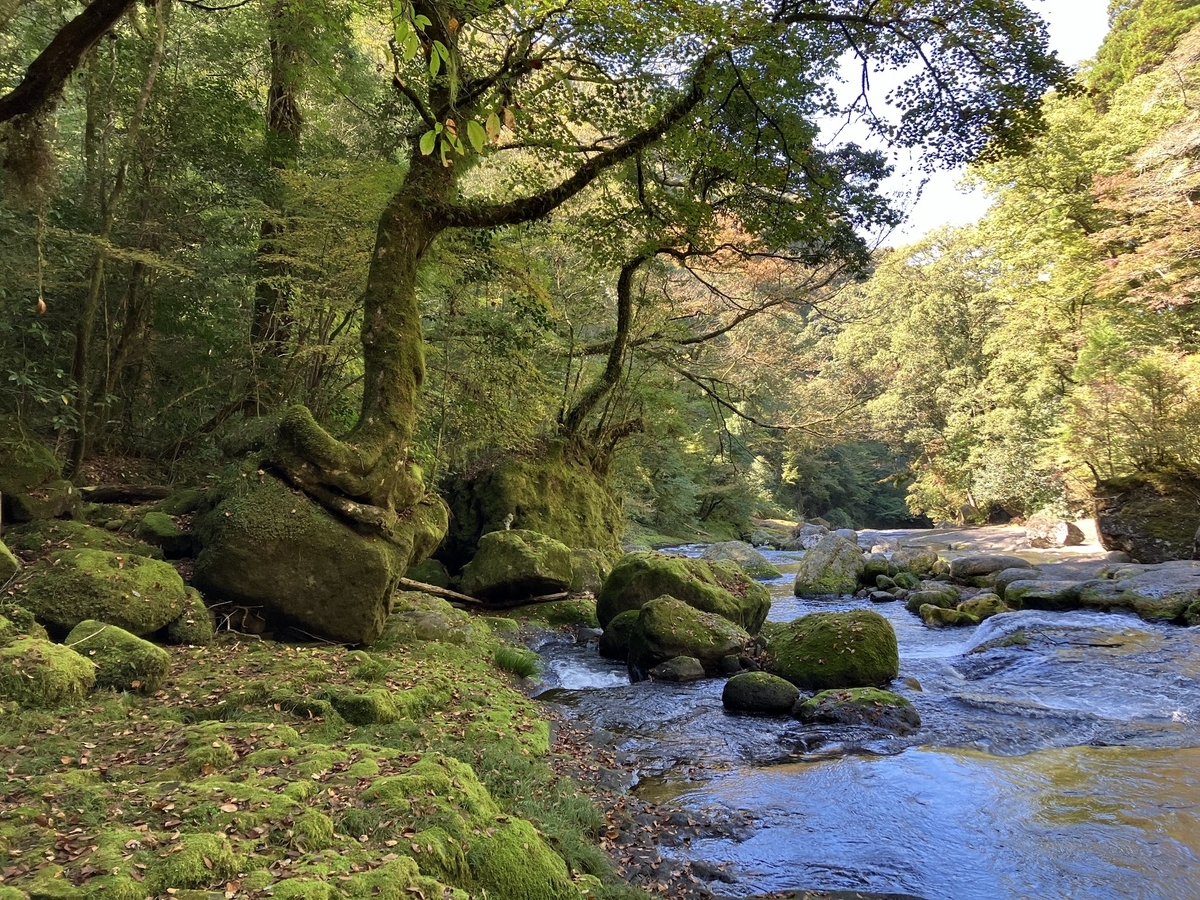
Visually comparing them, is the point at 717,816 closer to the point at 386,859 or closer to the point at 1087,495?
the point at 386,859

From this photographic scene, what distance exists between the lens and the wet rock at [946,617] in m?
12.7

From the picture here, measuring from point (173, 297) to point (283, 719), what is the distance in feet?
26.2

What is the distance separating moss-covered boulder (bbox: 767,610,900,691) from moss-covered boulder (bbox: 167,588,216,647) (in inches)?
262

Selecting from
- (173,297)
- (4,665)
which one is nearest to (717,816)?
(4,665)

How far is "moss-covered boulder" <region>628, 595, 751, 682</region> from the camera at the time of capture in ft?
29.7

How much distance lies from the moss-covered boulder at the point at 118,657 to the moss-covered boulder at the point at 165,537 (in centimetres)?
271

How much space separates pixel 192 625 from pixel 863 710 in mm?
6760

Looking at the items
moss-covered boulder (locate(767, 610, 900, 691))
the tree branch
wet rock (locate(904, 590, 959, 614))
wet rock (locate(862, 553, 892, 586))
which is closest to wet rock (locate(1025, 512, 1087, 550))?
wet rock (locate(862, 553, 892, 586))

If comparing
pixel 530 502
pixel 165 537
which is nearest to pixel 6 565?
pixel 165 537

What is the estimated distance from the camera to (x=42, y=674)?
13.4 feet

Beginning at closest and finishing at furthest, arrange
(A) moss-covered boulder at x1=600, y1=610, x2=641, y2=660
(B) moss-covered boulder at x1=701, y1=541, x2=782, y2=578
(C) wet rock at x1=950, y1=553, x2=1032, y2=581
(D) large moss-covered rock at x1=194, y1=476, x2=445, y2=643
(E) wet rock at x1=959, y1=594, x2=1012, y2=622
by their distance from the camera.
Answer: (D) large moss-covered rock at x1=194, y1=476, x2=445, y2=643 < (A) moss-covered boulder at x1=600, y1=610, x2=641, y2=660 < (E) wet rock at x1=959, y1=594, x2=1012, y2=622 < (C) wet rock at x1=950, y1=553, x2=1032, y2=581 < (B) moss-covered boulder at x1=701, y1=541, x2=782, y2=578

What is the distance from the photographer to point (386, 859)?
108 inches

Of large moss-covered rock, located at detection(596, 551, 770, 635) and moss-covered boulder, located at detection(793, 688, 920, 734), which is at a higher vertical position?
large moss-covered rock, located at detection(596, 551, 770, 635)

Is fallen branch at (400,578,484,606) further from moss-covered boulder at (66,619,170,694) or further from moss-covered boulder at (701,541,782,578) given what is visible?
moss-covered boulder at (701,541,782,578)
